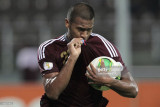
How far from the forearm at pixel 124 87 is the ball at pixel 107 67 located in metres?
0.08

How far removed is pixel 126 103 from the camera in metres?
6.77

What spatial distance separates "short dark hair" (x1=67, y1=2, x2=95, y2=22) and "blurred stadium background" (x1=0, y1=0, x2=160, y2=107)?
3.84 metres

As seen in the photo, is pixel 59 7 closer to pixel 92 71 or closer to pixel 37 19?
pixel 37 19

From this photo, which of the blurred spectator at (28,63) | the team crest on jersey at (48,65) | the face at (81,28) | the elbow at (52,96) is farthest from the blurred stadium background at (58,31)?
the elbow at (52,96)

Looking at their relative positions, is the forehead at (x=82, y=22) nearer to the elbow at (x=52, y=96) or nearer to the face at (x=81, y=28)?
the face at (x=81, y=28)

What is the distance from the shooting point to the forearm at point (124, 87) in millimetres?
3244

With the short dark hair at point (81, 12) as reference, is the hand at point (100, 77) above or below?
below

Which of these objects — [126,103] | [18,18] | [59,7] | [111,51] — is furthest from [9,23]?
[111,51]

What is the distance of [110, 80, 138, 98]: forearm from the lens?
3.24 metres

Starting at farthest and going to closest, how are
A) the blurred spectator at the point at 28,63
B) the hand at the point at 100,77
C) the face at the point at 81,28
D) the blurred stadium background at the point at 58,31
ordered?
the blurred spectator at the point at 28,63, the blurred stadium background at the point at 58,31, the face at the point at 81,28, the hand at the point at 100,77

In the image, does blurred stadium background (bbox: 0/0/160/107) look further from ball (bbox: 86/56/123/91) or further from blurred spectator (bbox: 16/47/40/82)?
ball (bbox: 86/56/123/91)

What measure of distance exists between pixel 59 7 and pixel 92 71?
7.98 metres

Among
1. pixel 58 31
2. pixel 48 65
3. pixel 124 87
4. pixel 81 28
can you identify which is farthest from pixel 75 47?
pixel 58 31

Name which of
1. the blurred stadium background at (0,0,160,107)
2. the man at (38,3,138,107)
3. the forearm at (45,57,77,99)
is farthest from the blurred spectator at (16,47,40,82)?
the forearm at (45,57,77,99)
